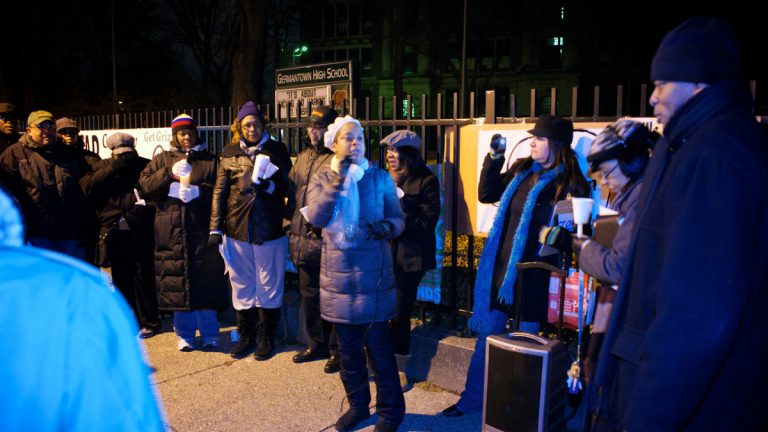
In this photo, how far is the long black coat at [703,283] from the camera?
5.87ft

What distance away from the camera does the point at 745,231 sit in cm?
180

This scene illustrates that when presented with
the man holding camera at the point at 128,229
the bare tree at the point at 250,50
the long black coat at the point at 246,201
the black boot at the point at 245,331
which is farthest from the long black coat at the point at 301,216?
the bare tree at the point at 250,50

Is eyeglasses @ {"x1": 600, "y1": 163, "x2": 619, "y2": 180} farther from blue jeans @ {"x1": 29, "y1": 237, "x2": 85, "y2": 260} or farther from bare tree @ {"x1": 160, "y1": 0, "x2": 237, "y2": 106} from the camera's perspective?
bare tree @ {"x1": 160, "y1": 0, "x2": 237, "y2": 106}

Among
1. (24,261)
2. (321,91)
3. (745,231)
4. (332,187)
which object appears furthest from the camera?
(321,91)

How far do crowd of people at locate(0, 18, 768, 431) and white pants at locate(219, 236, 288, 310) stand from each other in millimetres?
14

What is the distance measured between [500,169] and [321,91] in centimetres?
375

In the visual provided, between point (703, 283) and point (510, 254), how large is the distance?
7.33 ft

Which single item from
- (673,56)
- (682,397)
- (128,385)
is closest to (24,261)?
(128,385)

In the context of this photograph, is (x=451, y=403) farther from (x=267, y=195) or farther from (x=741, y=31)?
(x=741, y=31)

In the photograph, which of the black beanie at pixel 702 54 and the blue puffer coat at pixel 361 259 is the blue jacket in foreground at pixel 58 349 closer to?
the black beanie at pixel 702 54

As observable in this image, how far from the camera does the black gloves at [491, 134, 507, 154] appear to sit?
13.9 ft

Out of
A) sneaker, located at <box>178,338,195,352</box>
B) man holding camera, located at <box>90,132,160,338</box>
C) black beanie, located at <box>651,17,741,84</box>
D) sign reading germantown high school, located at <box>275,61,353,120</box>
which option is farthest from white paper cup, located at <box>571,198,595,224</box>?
man holding camera, located at <box>90,132,160,338</box>

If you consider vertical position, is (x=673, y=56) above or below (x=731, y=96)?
above

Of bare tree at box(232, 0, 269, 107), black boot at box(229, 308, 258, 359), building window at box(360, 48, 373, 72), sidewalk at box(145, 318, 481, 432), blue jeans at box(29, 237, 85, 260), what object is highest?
building window at box(360, 48, 373, 72)
